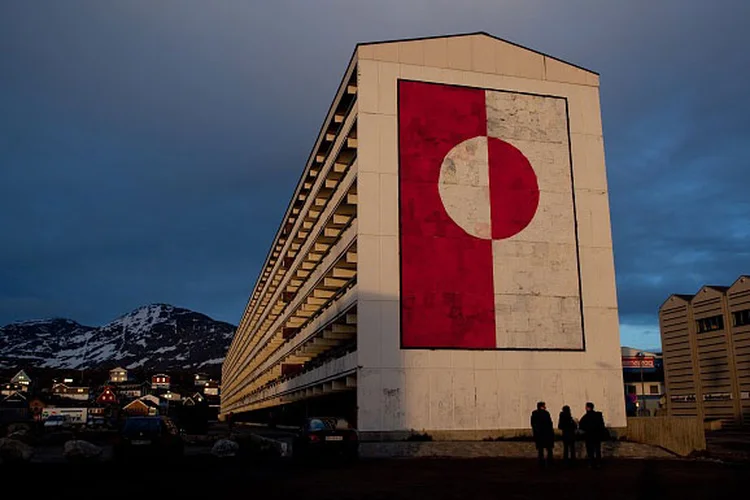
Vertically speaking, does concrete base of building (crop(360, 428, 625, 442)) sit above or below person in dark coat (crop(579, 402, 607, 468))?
below

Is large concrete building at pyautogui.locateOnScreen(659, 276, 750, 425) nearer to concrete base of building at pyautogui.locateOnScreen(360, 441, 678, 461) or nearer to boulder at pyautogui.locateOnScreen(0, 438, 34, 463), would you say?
concrete base of building at pyautogui.locateOnScreen(360, 441, 678, 461)

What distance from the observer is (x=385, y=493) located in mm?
12797

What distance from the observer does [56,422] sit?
69750 mm

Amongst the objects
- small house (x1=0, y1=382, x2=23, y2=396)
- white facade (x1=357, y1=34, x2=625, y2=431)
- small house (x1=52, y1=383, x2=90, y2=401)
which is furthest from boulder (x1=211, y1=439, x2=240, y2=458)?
small house (x1=0, y1=382, x2=23, y2=396)

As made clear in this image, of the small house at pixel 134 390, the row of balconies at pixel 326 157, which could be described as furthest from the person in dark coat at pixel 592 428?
the small house at pixel 134 390

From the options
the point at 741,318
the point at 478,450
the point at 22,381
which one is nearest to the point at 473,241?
the point at 478,450

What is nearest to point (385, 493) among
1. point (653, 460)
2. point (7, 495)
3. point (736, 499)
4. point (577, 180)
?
point (736, 499)

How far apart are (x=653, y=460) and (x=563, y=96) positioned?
1773cm

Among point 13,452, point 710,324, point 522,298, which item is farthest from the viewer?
point 710,324

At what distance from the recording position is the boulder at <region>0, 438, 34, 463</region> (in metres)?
21.2

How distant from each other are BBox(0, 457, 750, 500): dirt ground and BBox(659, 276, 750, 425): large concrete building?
28369mm

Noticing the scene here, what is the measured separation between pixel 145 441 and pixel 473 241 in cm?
1564

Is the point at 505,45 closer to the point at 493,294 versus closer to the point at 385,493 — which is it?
the point at 493,294

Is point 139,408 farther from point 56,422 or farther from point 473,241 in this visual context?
point 473,241
